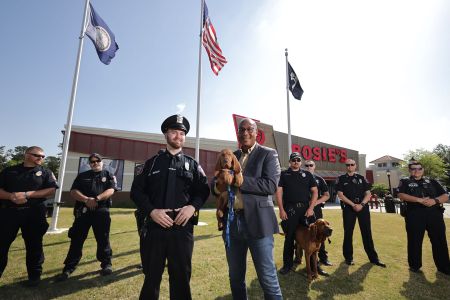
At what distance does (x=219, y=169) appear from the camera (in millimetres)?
2486

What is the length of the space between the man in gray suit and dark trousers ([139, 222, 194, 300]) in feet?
1.64

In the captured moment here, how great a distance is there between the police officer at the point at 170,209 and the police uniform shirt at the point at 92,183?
2720 mm

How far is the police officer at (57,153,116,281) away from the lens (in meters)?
4.63

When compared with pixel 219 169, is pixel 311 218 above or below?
below

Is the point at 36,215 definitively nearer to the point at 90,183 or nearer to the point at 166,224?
the point at 90,183

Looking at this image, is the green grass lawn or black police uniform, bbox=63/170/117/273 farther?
black police uniform, bbox=63/170/117/273

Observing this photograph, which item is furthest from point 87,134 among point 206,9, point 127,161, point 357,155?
point 357,155

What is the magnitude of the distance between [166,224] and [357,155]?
133 feet

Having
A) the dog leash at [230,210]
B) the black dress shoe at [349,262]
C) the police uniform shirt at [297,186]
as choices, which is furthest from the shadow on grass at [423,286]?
the dog leash at [230,210]

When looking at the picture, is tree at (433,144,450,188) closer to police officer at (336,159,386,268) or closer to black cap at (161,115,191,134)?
police officer at (336,159,386,268)

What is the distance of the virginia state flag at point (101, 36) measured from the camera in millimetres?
9364

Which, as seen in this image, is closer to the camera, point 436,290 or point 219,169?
point 219,169

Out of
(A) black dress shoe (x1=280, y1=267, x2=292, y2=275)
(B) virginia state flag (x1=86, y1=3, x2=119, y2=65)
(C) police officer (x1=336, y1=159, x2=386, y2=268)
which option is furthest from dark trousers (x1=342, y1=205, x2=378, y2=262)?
(B) virginia state flag (x1=86, y1=3, x2=119, y2=65)

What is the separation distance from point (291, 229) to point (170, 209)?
10.9ft
